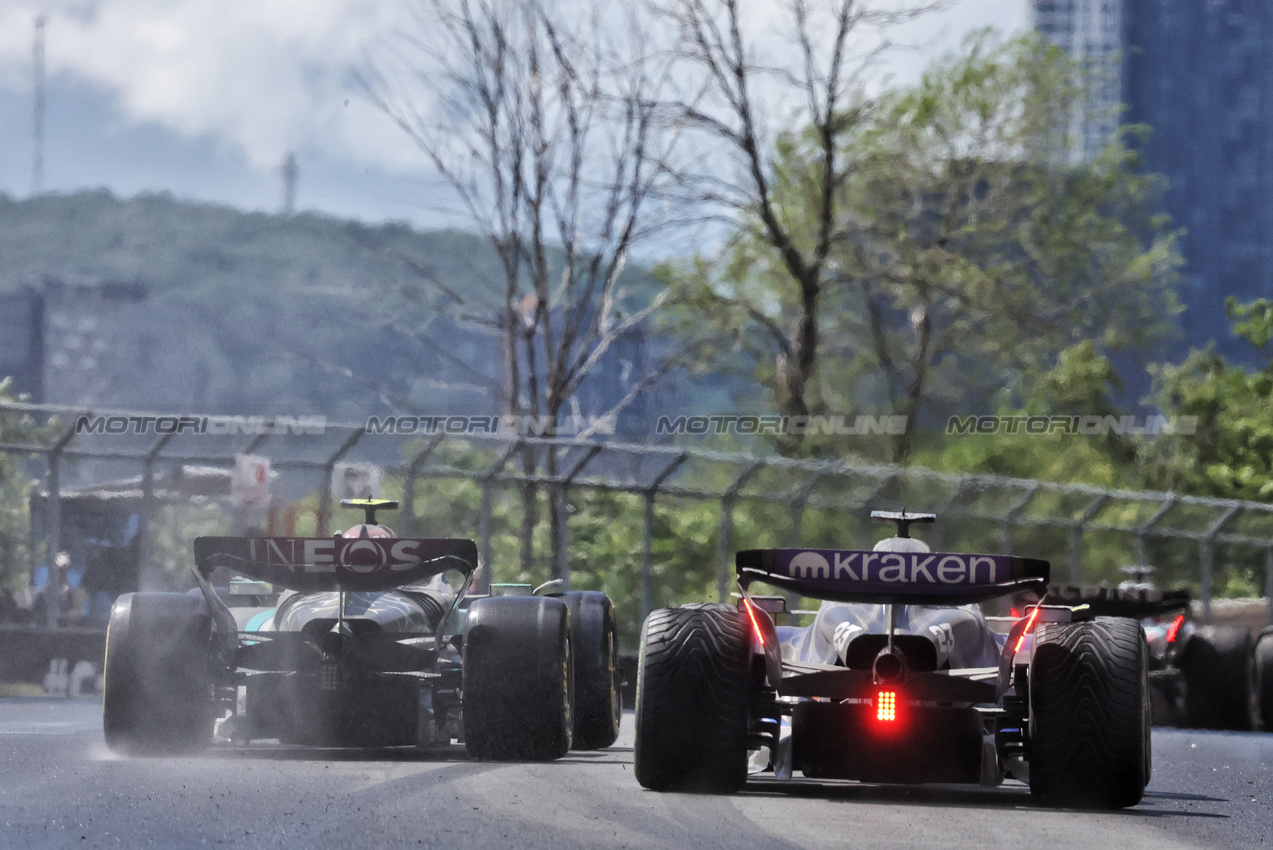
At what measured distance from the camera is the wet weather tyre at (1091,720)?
762cm

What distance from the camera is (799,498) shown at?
1819 centimetres

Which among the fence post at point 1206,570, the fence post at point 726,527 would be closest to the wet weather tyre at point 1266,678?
the fence post at point 726,527

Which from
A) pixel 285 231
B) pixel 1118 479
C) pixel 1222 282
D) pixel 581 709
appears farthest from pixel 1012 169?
pixel 1222 282

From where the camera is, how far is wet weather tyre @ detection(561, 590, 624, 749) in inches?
409

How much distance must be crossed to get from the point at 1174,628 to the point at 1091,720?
8674mm

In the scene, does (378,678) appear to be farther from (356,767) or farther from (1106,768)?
(1106,768)

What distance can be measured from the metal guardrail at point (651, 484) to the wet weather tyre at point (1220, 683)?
11.5 ft

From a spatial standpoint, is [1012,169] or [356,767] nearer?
[356,767]

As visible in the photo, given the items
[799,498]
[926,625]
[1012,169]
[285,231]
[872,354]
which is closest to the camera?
[926,625]

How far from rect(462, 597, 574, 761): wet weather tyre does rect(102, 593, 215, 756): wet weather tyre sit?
1.32m

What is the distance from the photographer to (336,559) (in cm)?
907

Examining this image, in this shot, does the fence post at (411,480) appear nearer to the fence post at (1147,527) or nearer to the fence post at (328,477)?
the fence post at (328,477)

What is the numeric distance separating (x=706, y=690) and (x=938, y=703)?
3.09ft

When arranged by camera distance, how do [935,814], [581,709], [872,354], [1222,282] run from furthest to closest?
[1222,282]
[872,354]
[581,709]
[935,814]
